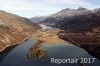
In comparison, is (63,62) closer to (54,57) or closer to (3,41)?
(54,57)

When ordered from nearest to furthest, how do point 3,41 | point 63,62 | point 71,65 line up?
point 71,65 → point 63,62 → point 3,41

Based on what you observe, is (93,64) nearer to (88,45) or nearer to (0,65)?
(0,65)

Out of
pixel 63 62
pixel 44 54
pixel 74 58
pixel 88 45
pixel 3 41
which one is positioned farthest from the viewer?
pixel 3 41

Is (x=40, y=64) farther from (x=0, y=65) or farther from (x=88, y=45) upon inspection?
(x=88, y=45)

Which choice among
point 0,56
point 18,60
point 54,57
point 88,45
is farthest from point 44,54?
point 88,45

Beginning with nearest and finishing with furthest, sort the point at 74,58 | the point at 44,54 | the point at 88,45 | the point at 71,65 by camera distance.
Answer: the point at 71,65, the point at 74,58, the point at 44,54, the point at 88,45

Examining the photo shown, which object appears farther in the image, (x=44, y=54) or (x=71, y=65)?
Result: (x=44, y=54)

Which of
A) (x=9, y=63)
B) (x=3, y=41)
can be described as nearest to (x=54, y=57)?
(x=9, y=63)

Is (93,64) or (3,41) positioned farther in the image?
(3,41)

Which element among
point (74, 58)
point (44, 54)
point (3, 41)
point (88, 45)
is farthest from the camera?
point (3, 41)
